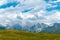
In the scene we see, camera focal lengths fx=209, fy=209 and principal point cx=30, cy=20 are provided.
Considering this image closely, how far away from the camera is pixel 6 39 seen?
56.6 m

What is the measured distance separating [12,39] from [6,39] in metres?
1.70

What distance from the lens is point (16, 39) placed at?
188 feet

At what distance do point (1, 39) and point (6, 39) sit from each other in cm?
158

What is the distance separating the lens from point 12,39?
5728 cm

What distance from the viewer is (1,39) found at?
2190 inches

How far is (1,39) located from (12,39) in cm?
325

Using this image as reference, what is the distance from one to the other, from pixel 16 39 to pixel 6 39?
2.77m

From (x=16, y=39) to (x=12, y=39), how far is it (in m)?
1.10

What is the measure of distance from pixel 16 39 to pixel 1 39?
427 centimetres
